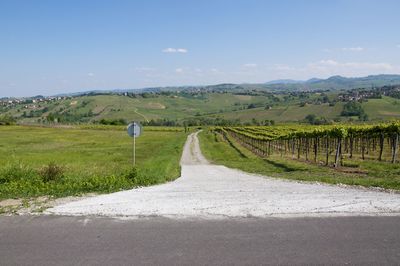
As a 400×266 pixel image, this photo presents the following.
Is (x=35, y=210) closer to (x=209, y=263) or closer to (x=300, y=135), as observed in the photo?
(x=209, y=263)

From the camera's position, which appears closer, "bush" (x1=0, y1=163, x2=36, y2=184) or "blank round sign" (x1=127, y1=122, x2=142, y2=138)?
"bush" (x1=0, y1=163, x2=36, y2=184)

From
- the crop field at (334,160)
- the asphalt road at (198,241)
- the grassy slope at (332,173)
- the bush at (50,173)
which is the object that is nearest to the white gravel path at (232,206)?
the asphalt road at (198,241)

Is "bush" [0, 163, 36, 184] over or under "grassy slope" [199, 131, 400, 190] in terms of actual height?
over

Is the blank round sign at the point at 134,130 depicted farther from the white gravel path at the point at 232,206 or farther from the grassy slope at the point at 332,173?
the white gravel path at the point at 232,206

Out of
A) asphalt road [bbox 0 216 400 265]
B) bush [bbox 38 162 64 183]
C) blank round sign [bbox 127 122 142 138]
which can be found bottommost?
bush [bbox 38 162 64 183]

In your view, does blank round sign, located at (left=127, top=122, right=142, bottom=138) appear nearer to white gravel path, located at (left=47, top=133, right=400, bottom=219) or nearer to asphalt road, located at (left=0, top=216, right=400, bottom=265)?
white gravel path, located at (left=47, top=133, right=400, bottom=219)

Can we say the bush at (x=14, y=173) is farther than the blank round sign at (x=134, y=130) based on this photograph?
No

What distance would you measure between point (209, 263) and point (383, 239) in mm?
3236

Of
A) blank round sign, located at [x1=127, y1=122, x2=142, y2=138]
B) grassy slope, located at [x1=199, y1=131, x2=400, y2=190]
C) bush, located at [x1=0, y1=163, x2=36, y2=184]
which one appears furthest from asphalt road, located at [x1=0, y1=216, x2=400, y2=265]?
blank round sign, located at [x1=127, y1=122, x2=142, y2=138]

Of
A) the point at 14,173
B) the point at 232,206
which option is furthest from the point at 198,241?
the point at 14,173

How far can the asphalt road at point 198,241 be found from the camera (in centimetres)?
629

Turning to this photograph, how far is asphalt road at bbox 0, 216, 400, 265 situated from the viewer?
6.29 m

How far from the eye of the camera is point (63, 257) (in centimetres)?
639

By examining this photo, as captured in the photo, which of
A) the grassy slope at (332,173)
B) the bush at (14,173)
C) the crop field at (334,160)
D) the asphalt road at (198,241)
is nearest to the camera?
the asphalt road at (198,241)
